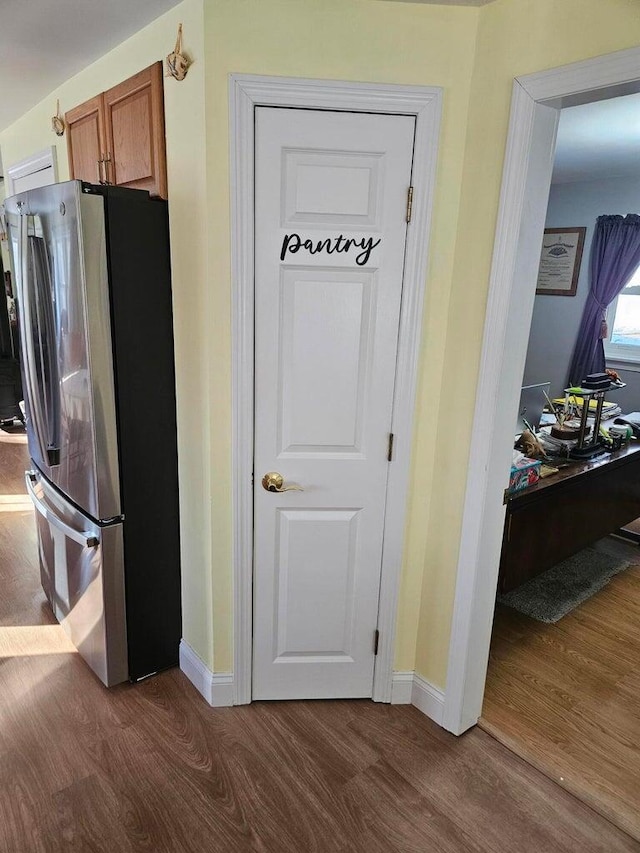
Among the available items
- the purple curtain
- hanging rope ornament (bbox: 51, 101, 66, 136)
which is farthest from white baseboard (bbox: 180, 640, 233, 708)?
the purple curtain

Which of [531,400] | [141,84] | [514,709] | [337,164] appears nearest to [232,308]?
[337,164]

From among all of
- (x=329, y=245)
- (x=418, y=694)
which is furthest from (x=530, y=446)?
(x=329, y=245)

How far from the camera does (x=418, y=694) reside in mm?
2230

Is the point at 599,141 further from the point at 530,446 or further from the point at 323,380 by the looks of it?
the point at 323,380

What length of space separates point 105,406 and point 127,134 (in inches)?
40.3

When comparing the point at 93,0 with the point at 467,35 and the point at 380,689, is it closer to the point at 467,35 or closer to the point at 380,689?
the point at 467,35

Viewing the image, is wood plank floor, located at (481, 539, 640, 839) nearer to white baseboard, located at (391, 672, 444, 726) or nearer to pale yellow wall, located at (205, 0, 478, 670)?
white baseboard, located at (391, 672, 444, 726)

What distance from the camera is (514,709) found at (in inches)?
88.7

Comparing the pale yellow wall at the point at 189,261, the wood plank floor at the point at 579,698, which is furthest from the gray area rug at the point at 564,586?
the pale yellow wall at the point at 189,261

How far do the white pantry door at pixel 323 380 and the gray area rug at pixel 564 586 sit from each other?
109 cm

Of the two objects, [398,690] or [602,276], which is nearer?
[398,690]

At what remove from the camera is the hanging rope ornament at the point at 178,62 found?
176 cm

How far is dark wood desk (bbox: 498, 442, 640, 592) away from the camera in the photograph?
98.4 inches

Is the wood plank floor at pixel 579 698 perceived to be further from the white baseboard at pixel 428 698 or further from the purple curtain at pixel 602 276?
the purple curtain at pixel 602 276
